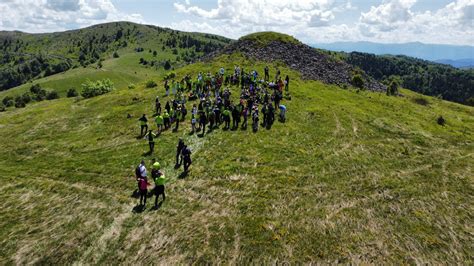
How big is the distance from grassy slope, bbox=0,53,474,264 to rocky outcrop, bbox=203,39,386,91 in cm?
3555

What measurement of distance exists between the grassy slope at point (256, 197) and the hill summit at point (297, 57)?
3578 centimetres

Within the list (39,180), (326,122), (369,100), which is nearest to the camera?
(39,180)

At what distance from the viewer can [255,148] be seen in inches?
1407

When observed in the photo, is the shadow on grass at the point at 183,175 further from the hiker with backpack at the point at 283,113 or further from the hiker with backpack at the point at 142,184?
the hiker with backpack at the point at 283,113

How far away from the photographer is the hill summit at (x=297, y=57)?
3184 inches

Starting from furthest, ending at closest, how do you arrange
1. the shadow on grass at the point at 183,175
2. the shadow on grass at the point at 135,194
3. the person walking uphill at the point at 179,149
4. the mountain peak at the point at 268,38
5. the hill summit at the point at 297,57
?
the mountain peak at the point at 268,38, the hill summit at the point at 297,57, the person walking uphill at the point at 179,149, the shadow on grass at the point at 183,175, the shadow on grass at the point at 135,194

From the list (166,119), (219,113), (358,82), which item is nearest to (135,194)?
(166,119)

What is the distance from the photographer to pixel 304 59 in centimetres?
8806

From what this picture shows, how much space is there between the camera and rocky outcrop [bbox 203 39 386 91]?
264ft

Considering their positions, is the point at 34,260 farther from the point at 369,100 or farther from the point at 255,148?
the point at 369,100

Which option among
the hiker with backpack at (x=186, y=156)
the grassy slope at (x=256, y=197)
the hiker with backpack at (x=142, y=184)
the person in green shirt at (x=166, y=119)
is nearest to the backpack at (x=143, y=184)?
the hiker with backpack at (x=142, y=184)

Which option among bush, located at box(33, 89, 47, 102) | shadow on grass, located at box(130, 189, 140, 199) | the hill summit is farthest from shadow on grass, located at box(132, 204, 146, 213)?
bush, located at box(33, 89, 47, 102)

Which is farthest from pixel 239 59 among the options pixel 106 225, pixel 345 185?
pixel 106 225

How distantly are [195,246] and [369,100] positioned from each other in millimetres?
53958
